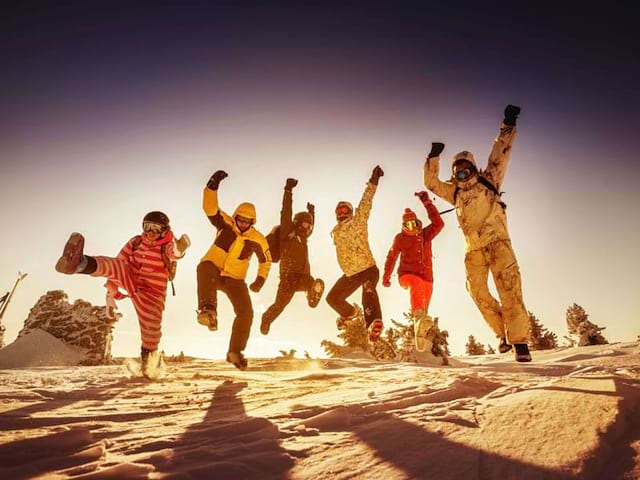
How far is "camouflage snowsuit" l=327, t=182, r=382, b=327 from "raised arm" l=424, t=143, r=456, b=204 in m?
0.97

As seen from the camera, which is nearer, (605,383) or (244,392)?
(605,383)

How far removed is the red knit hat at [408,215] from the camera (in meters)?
6.36

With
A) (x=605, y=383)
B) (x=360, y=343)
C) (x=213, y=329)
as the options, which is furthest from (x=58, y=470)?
(x=360, y=343)

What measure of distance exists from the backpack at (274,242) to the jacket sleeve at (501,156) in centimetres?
329

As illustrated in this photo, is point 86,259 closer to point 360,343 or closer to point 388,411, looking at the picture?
point 388,411

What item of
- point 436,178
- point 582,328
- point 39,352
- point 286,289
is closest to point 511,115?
point 436,178

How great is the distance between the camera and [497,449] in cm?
122

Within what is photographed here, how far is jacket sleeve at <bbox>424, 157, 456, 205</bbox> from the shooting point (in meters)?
5.31

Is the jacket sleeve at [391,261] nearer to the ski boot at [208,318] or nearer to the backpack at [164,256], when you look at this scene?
the ski boot at [208,318]

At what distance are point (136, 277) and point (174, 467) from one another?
3.76m

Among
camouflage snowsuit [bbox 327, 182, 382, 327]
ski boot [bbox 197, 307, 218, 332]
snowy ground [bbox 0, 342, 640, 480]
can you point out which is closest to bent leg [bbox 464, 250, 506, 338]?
camouflage snowsuit [bbox 327, 182, 382, 327]

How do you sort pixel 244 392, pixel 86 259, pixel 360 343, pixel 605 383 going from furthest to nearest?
pixel 360 343, pixel 86 259, pixel 244 392, pixel 605 383

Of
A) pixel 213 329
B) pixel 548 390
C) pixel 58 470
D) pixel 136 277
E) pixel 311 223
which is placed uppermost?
pixel 311 223

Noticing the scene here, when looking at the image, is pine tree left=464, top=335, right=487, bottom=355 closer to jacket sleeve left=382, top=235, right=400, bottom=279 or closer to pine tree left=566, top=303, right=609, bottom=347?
pine tree left=566, top=303, right=609, bottom=347
